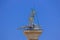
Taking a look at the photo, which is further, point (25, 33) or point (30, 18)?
point (30, 18)

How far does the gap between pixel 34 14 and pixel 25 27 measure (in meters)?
2.04

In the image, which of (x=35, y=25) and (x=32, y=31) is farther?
(x=35, y=25)

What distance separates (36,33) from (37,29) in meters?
0.67

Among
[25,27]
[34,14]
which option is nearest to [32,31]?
[25,27]

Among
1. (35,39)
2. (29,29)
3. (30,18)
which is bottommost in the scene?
(35,39)

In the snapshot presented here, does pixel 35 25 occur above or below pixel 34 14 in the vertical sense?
below

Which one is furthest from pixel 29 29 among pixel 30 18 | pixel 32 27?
pixel 30 18

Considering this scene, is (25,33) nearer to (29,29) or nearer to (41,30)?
(29,29)

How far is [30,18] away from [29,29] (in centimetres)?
163

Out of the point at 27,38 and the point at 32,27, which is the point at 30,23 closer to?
the point at 32,27

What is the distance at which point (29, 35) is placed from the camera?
55.0ft

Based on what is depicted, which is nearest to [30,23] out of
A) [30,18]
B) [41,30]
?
[30,18]

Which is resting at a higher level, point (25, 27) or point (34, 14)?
point (34, 14)

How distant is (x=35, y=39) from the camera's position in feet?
55.4
